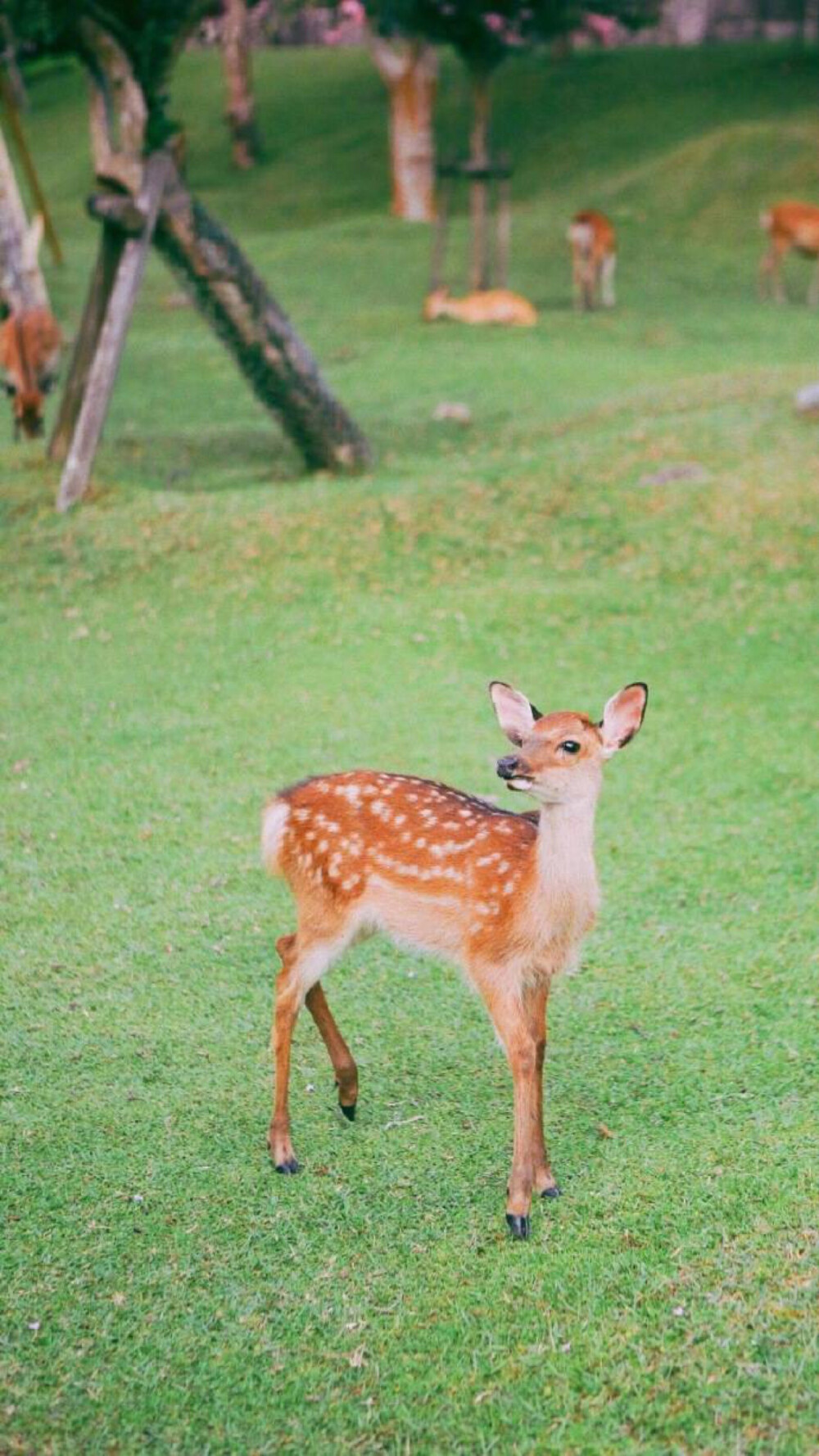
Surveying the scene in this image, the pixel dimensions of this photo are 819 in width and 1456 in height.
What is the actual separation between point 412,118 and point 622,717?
2094 cm

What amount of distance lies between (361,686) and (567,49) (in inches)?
1023

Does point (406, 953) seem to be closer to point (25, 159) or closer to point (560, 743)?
point (560, 743)

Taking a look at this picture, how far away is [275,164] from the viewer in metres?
27.6

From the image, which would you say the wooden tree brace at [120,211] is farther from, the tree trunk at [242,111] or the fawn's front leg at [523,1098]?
the tree trunk at [242,111]

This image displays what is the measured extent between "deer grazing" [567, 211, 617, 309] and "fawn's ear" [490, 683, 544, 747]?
1414 cm

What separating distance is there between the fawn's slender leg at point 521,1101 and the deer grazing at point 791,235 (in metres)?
14.9

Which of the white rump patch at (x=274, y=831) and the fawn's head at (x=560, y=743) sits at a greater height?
the fawn's head at (x=560, y=743)

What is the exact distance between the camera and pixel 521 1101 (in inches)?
143

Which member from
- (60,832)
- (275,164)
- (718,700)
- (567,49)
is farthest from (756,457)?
(567,49)

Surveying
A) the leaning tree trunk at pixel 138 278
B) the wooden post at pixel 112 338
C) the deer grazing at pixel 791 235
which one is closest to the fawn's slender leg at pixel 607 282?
the deer grazing at pixel 791 235

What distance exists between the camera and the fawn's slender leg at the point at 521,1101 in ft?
11.8

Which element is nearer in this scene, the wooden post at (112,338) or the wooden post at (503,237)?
the wooden post at (112,338)

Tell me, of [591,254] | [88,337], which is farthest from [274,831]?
[591,254]

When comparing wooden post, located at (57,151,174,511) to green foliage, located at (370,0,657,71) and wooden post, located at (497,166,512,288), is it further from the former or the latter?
green foliage, located at (370,0,657,71)
